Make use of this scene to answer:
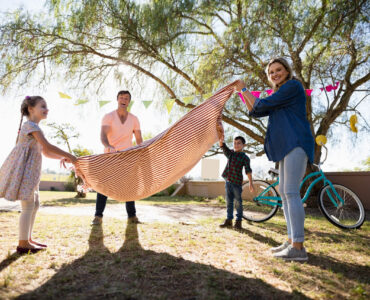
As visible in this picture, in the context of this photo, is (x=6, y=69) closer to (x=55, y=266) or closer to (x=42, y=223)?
(x=42, y=223)

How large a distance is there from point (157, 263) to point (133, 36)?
4018 millimetres

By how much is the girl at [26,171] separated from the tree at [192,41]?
310 centimetres

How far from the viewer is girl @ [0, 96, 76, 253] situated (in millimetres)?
1771

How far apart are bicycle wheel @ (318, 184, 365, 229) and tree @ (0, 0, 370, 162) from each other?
2273 mm

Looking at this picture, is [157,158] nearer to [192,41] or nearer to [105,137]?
[105,137]

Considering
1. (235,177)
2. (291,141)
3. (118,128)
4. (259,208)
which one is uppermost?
(118,128)

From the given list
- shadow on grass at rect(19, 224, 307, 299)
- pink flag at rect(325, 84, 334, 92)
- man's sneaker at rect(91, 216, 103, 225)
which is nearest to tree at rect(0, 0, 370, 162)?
pink flag at rect(325, 84, 334, 92)

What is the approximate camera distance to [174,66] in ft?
17.1

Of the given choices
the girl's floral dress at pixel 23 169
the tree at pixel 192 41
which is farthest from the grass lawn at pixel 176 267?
the tree at pixel 192 41

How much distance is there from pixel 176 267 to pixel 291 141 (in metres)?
1.07

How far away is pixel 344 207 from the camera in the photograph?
3.15 metres

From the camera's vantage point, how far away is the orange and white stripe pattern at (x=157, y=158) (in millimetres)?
2029

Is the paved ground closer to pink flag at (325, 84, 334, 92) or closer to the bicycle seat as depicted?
the bicycle seat

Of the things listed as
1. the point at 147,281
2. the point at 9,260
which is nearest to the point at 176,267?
the point at 147,281
